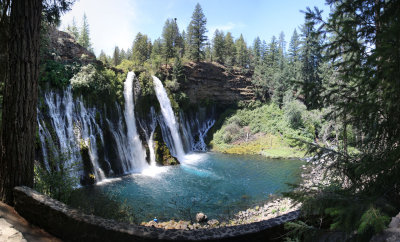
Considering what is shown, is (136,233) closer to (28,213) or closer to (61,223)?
(61,223)

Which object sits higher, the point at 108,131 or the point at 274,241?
the point at 108,131

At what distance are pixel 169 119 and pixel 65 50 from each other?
10.1 meters

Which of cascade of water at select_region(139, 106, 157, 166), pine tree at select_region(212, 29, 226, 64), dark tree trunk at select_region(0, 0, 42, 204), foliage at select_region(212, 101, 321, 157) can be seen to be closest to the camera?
dark tree trunk at select_region(0, 0, 42, 204)

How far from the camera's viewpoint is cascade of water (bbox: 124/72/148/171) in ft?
52.3

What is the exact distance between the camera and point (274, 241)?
2.78 meters

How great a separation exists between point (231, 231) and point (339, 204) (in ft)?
4.10

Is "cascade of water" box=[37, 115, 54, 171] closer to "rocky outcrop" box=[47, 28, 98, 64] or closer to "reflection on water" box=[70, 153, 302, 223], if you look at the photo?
"reflection on water" box=[70, 153, 302, 223]

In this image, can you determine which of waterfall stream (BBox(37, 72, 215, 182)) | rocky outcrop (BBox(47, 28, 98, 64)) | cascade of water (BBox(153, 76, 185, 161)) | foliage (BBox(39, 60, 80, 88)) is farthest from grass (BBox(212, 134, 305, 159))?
foliage (BBox(39, 60, 80, 88))

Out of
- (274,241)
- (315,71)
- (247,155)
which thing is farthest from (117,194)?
(315,71)

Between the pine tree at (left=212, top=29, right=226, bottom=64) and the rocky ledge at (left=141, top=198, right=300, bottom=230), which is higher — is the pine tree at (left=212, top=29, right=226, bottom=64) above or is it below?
above

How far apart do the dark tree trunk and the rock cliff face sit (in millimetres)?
24516

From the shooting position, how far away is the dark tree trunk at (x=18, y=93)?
367 centimetres

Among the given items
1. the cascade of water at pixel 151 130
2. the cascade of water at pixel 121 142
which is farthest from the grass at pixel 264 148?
the cascade of water at pixel 121 142

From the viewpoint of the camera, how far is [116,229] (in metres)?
2.72
